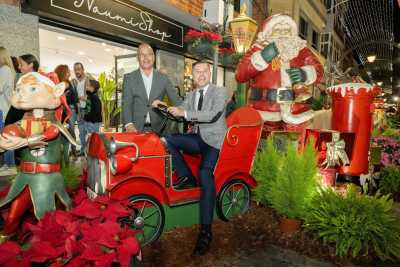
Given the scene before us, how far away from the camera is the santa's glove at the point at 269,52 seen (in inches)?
149

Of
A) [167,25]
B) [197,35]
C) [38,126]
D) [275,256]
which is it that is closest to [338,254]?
[275,256]

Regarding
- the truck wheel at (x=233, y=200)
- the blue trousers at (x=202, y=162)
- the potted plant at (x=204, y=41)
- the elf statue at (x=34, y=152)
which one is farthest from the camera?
the potted plant at (x=204, y=41)

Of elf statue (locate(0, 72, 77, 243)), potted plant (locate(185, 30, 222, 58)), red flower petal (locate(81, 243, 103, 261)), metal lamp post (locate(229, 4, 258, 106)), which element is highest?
metal lamp post (locate(229, 4, 258, 106))

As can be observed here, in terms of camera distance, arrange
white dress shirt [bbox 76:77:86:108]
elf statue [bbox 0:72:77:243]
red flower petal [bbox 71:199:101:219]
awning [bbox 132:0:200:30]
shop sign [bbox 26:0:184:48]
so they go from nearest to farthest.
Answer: red flower petal [bbox 71:199:101:219] < elf statue [bbox 0:72:77:243] < shop sign [bbox 26:0:184:48] < white dress shirt [bbox 76:77:86:108] < awning [bbox 132:0:200:30]

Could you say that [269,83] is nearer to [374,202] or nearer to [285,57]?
[285,57]

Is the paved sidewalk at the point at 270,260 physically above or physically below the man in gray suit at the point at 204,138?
below

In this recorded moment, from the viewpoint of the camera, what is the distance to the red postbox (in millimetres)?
3898

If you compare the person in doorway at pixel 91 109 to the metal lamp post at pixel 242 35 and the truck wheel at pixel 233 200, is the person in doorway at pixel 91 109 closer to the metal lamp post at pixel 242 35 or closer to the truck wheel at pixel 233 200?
the metal lamp post at pixel 242 35

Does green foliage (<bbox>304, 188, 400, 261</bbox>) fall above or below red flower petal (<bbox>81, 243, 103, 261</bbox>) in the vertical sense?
below

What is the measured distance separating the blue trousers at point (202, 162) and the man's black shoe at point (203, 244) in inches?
4.9

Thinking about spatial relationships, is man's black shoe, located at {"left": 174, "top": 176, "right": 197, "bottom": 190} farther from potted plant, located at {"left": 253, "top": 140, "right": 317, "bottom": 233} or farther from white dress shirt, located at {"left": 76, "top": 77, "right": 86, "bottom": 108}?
white dress shirt, located at {"left": 76, "top": 77, "right": 86, "bottom": 108}

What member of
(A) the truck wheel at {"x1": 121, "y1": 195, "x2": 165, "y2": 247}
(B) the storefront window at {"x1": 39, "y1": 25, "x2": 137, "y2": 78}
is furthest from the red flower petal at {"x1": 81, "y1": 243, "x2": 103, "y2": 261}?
(B) the storefront window at {"x1": 39, "y1": 25, "x2": 137, "y2": 78}

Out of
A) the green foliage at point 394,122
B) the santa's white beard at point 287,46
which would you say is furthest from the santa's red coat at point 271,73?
the green foliage at point 394,122

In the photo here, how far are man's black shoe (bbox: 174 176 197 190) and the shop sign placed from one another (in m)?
4.69
